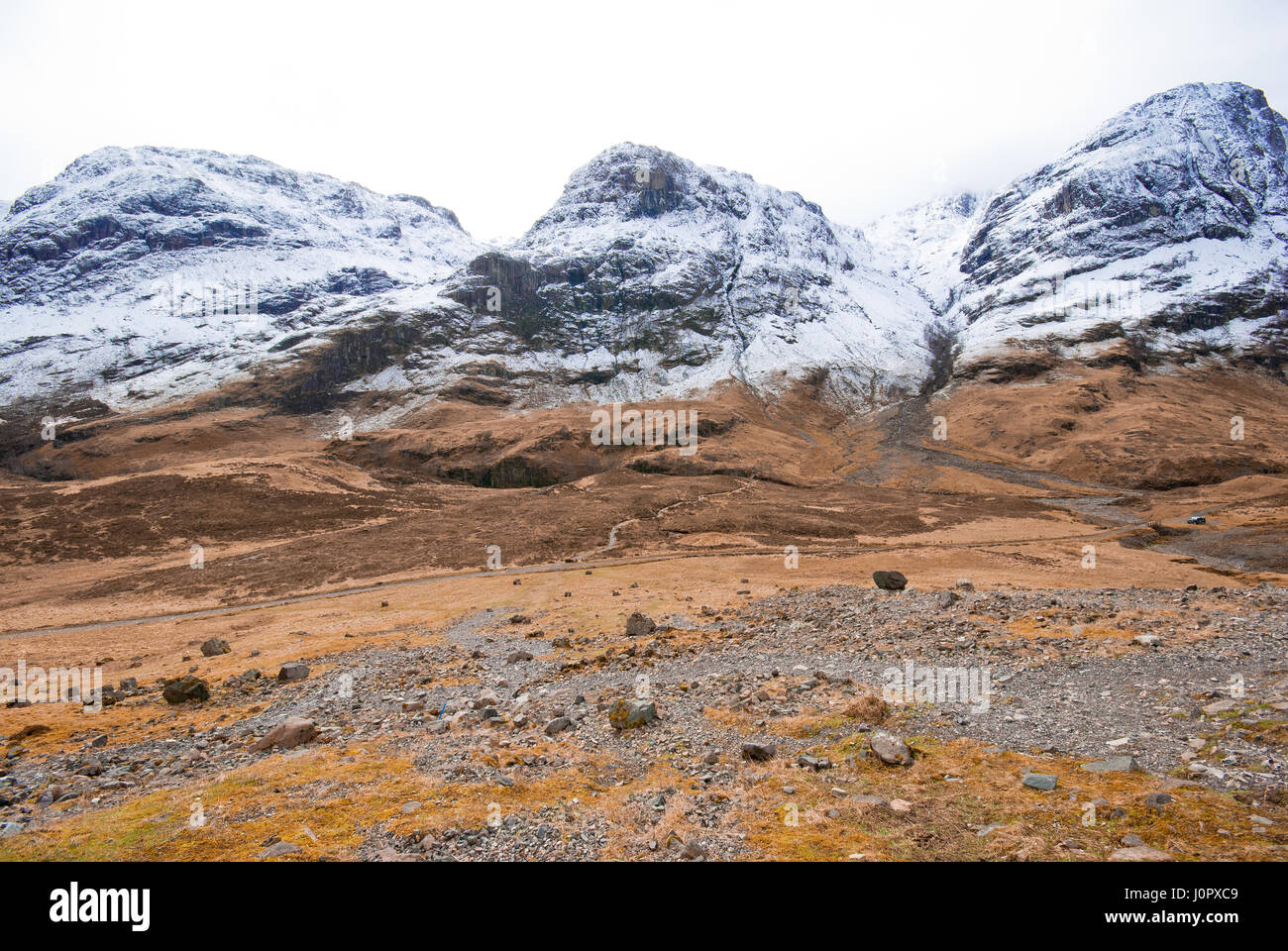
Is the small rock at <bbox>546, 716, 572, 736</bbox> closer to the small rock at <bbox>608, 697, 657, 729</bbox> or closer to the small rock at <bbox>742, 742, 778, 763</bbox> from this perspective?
the small rock at <bbox>608, 697, 657, 729</bbox>

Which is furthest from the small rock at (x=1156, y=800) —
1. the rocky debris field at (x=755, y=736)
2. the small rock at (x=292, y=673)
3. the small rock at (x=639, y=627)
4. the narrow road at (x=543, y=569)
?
the narrow road at (x=543, y=569)

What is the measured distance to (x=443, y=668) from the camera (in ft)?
75.1

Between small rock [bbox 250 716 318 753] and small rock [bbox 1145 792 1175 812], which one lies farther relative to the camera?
small rock [bbox 250 716 318 753]

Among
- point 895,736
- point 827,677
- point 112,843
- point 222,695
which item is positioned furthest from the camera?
point 222,695

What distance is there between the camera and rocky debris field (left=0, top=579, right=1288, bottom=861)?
9.48 metres

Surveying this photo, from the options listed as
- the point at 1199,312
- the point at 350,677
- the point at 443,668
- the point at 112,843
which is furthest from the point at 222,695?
the point at 1199,312

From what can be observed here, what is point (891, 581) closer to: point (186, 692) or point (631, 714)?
point (631, 714)

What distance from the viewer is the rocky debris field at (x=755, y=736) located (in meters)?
9.48

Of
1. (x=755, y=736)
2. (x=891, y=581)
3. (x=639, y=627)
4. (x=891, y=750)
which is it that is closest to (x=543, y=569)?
(x=639, y=627)

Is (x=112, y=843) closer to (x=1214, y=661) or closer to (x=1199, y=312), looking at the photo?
(x=1214, y=661)

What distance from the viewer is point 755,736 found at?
13.9m

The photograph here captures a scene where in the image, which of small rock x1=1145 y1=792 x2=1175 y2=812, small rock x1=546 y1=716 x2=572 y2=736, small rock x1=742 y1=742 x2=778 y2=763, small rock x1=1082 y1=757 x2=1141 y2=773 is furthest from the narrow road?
small rock x1=1145 y1=792 x2=1175 y2=812

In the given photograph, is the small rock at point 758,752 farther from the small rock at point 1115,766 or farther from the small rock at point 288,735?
the small rock at point 288,735
